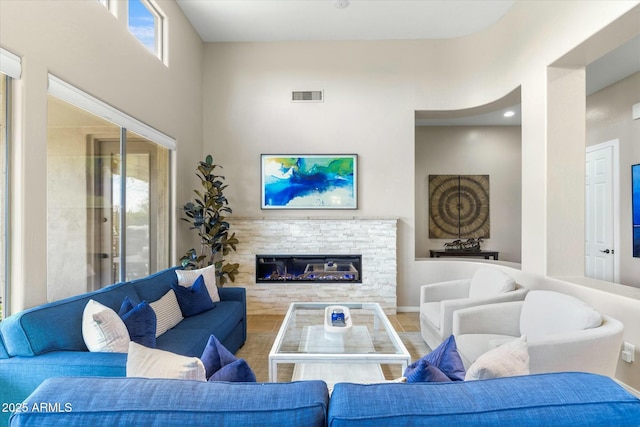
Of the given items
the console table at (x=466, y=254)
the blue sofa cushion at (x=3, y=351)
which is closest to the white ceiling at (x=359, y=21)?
the console table at (x=466, y=254)

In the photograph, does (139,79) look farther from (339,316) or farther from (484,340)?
(484,340)

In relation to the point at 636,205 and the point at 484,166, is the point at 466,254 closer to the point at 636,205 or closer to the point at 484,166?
the point at 484,166

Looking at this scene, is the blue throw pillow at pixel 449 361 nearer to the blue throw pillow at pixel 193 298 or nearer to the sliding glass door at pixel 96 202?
the blue throw pillow at pixel 193 298

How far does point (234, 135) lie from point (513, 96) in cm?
371

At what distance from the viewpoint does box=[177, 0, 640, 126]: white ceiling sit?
13.3 feet

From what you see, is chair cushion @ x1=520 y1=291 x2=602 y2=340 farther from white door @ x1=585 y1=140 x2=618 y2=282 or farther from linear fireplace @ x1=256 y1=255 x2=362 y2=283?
white door @ x1=585 y1=140 x2=618 y2=282

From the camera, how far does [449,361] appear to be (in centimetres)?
138

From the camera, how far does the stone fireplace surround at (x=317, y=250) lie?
4801mm

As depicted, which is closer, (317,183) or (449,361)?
(449,361)

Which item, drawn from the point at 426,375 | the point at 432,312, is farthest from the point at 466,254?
the point at 426,375

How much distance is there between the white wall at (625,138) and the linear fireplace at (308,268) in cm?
340

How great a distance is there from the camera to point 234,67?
16.4ft

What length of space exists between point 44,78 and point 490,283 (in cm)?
395

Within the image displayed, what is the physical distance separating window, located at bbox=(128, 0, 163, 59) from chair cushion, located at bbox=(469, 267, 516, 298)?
4.18m
